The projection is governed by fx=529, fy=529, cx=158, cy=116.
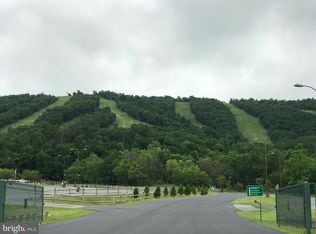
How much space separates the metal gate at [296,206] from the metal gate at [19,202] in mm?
12563

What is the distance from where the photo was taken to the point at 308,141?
563 feet

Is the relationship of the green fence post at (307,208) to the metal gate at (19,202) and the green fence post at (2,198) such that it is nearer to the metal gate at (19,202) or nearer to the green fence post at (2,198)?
the metal gate at (19,202)

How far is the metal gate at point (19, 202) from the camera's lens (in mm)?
22080

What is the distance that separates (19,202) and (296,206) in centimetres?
1308

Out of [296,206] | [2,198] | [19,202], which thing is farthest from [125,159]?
[2,198]

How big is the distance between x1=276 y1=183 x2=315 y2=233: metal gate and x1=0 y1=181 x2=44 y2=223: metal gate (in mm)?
12563

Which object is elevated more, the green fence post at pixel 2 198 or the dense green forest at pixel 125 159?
the dense green forest at pixel 125 159

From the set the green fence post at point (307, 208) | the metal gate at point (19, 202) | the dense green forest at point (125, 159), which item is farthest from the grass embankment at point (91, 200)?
the dense green forest at point (125, 159)

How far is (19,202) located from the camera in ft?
80.7

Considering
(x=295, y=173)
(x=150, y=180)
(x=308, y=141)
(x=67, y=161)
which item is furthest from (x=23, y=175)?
(x=308, y=141)

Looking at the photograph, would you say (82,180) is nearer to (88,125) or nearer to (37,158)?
(37,158)

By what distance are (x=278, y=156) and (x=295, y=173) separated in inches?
2120

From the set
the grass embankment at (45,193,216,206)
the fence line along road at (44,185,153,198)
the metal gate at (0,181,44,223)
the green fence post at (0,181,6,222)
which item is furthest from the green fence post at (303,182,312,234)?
the fence line along road at (44,185,153,198)

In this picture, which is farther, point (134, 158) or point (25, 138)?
point (25, 138)
